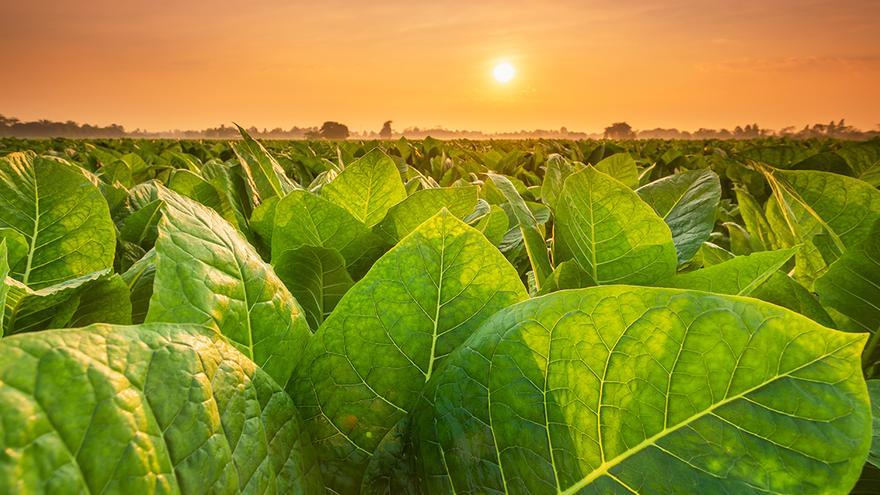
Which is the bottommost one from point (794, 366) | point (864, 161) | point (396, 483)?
point (396, 483)

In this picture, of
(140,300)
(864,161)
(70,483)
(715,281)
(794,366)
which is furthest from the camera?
(864,161)

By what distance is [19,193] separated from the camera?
139cm

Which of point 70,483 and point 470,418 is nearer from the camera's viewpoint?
point 70,483

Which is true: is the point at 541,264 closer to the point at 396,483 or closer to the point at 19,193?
the point at 396,483

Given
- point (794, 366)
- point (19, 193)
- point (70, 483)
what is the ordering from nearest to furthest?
point (70, 483) < point (794, 366) < point (19, 193)

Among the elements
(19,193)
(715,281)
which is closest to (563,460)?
(715,281)

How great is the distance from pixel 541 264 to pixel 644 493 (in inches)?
25.0

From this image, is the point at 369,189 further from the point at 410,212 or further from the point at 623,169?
the point at 623,169

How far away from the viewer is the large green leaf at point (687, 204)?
57.8 inches

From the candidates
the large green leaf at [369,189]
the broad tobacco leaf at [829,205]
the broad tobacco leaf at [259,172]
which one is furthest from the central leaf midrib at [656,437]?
the broad tobacco leaf at [259,172]

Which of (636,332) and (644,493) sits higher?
(636,332)

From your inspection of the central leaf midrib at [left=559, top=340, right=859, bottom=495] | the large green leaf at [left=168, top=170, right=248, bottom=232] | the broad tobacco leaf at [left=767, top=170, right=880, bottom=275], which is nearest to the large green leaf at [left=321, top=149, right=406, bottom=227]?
the large green leaf at [left=168, top=170, right=248, bottom=232]

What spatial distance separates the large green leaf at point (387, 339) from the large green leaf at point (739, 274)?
0.48 metres

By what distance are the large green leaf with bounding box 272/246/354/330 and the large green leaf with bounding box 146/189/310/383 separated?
288 millimetres
